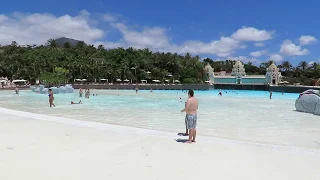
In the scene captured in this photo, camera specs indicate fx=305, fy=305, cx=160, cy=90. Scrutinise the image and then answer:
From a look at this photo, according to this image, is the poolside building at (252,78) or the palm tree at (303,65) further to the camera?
the palm tree at (303,65)

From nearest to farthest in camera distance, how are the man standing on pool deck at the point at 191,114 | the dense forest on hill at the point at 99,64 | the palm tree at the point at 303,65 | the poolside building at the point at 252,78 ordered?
1. the man standing on pool deck at the point at 191,114
2. the dense forest on hill at the point at 99,64
3. the poolside building at the point at 252,78
4. the palm tree at the point at 303,65

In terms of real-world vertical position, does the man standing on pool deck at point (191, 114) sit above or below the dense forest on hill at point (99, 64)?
below

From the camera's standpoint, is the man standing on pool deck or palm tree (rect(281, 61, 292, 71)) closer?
the man standing on pool deck

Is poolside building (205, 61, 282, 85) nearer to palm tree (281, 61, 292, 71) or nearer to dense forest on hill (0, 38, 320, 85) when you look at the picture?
dense forest on hill (0, 38, 320, 85)

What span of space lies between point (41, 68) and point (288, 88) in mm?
46882

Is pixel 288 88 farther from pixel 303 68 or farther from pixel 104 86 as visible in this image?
pixel 303 68

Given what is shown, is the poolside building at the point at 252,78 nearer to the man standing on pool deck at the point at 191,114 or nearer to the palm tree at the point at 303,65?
the palm tree at the point at 303,65

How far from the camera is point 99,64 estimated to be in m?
66.2

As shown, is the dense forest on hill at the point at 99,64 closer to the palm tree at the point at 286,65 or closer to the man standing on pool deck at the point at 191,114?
the palm tree at the point at 286,65

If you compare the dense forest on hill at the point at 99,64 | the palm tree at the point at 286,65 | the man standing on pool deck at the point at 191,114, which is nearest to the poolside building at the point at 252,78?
the dense forest on hill at the point at 99,64

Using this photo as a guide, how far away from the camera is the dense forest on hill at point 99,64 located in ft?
202

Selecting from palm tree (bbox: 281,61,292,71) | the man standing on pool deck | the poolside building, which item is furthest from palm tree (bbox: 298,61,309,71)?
the man standing on pool deck

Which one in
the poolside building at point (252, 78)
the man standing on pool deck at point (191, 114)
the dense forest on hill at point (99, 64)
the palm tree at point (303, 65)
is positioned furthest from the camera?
the palm tree at point (303, 65)

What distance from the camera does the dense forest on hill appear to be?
61562mm
